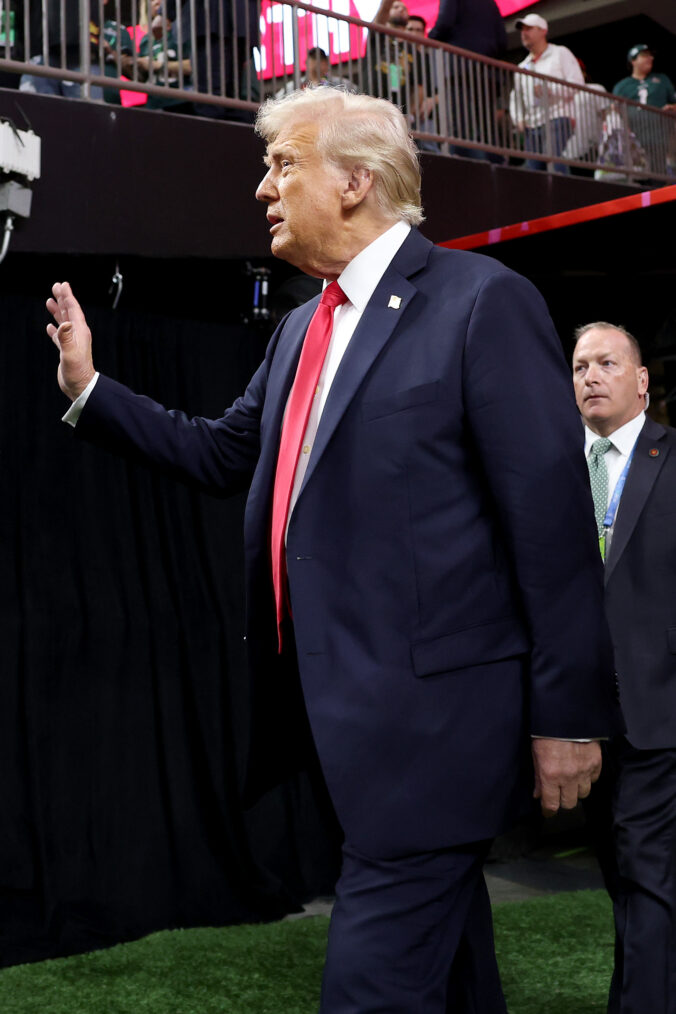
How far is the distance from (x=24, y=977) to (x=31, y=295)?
2476 mm

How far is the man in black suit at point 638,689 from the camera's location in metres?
3.09

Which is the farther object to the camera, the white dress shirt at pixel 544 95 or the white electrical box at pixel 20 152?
the white dress shirt at pixel 544 95

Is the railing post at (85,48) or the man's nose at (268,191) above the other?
the railing post at (85,48)

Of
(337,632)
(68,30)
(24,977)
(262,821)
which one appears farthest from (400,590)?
(262,821)

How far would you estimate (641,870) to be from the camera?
313 centimetres

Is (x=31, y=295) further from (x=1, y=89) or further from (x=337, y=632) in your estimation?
(x=337, y=632)

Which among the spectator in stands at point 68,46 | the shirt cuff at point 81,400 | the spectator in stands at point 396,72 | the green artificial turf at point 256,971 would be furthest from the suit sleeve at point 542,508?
the spectator in stands at point 396,72

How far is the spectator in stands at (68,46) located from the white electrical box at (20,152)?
416mm

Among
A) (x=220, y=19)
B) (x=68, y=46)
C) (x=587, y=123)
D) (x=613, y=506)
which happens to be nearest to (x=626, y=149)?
(x=587, y=123)

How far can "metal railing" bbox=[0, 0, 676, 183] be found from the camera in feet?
14.5

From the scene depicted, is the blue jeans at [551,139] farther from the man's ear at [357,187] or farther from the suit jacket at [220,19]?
the man's ear at [357,187]

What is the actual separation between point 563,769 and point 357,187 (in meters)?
0.95

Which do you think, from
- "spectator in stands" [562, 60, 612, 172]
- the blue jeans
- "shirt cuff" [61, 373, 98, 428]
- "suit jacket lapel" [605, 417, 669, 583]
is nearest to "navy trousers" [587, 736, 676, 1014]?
"suit jacket lapel" [605, 417, 669, 583]

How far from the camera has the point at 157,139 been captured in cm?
441
